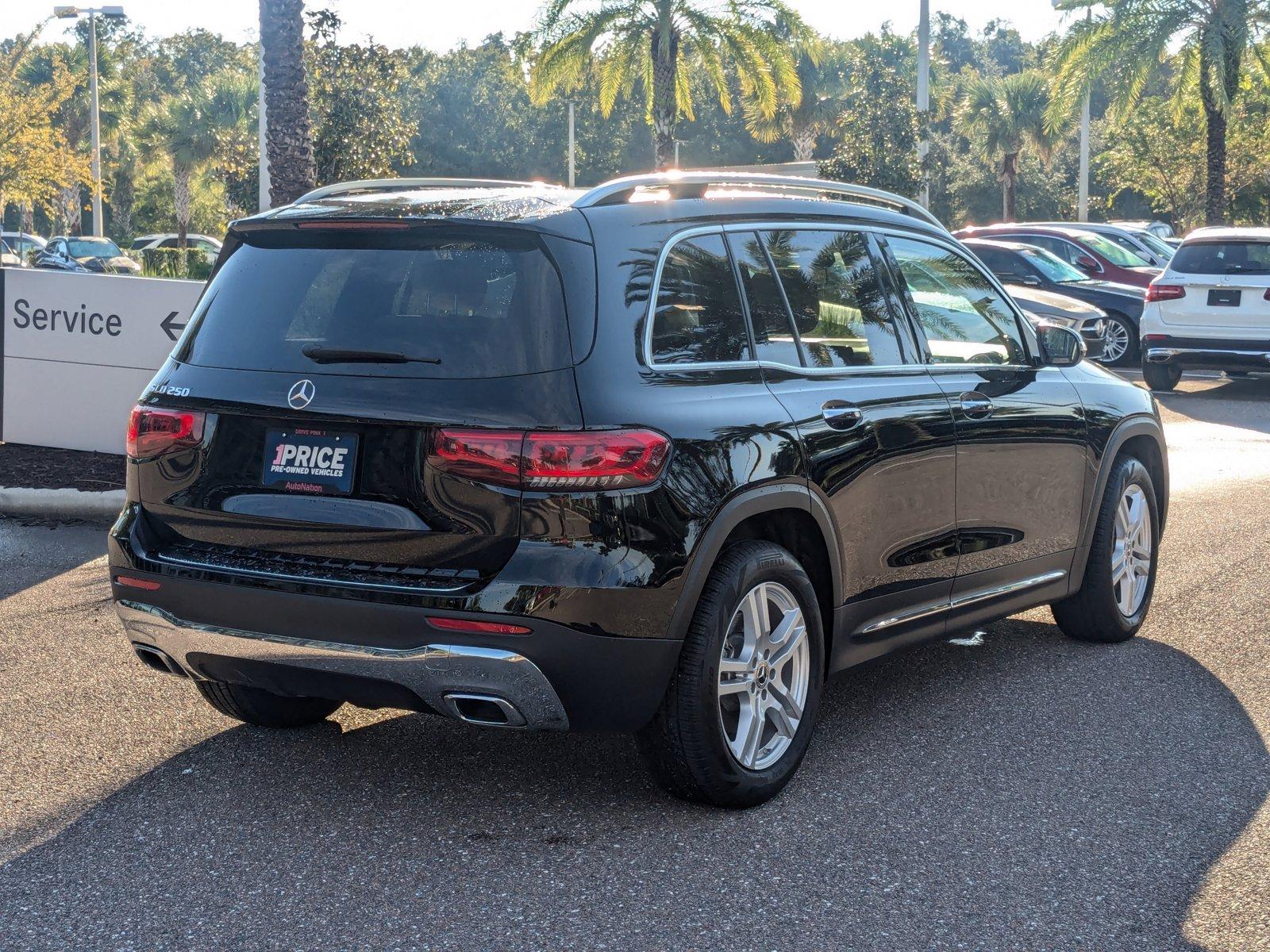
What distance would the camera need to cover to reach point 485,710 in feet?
13.4

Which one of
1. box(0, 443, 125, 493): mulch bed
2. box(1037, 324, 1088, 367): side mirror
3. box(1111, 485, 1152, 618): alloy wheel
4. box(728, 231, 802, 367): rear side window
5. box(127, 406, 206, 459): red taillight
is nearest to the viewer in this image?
box(127, 406, 206, 459): red taillight

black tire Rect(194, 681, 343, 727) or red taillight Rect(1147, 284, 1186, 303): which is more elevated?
red taillight Rect(1147, 284, 1186, 303)

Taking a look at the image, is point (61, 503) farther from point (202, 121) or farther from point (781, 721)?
point (202, 121)

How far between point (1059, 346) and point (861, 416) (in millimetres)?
1574

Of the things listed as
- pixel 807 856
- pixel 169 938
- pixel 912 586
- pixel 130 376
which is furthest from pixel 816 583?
pixel 130 376

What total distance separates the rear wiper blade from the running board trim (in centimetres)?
174

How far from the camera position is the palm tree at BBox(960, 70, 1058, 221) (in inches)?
2128

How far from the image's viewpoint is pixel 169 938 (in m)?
3.64

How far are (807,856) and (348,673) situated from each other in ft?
4.21

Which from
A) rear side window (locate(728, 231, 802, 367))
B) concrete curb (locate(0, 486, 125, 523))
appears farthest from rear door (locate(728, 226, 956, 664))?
concrete curb (locate(0, 486, 125, 523))

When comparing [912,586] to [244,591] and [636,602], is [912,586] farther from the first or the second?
[244,591]

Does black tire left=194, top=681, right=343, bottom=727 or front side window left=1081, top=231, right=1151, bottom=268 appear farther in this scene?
front side window left=1081, top=231, right=1151, bottom=268

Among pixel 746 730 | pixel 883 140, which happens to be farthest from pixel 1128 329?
pixel 746 730

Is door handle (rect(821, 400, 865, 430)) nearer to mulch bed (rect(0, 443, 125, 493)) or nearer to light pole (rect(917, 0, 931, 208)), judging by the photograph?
mulch bed (rect(0, 443, 125, 493))
